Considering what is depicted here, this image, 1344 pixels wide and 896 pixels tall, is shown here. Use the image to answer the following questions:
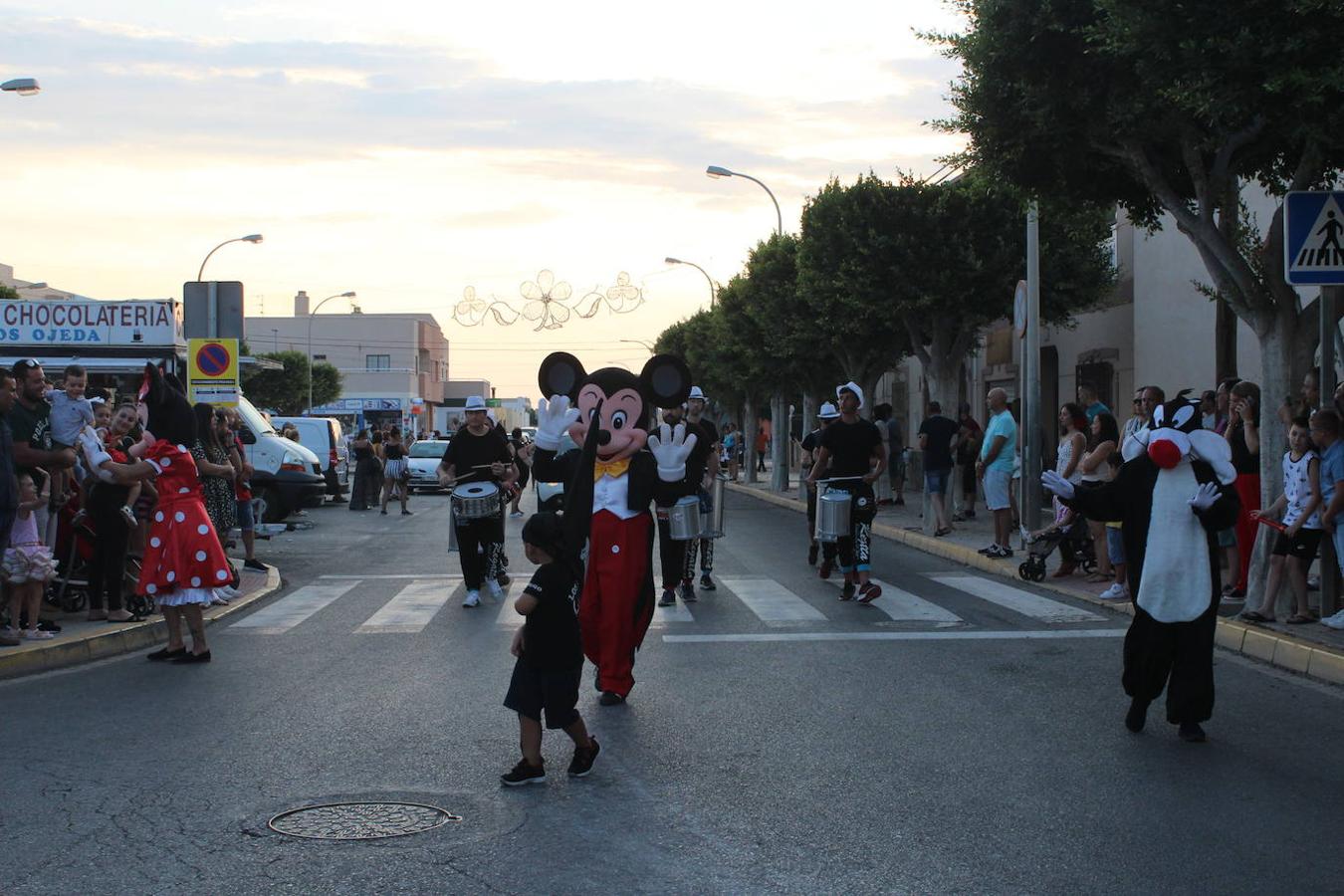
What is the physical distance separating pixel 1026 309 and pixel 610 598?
34.6 ft

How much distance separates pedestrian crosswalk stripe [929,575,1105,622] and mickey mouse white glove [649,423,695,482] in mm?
3139

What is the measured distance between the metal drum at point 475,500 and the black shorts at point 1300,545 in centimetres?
630

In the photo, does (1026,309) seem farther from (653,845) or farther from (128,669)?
(653,845)

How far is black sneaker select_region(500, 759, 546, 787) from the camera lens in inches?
245

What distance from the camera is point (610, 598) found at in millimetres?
7953

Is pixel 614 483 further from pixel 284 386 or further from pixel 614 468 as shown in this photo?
pixel 284 386

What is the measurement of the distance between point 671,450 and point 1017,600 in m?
3.65

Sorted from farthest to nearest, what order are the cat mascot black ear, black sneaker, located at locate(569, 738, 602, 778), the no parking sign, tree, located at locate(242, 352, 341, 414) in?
tree, located at locate(242, 352, 341, 414), the no parking sign, the cat mascot black ear, black sneaker, located at locate(569, 738, 602, 778)

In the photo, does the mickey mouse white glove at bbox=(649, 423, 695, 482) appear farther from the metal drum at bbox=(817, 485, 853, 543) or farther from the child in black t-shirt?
the child in black t-shirt

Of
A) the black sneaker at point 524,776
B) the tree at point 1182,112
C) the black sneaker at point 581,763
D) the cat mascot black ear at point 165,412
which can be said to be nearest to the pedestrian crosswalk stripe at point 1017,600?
the tree at point 1182,112

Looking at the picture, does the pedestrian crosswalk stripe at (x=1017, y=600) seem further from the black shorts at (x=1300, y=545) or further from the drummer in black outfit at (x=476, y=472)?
the drummer in black outfit at (x=476, y=472)

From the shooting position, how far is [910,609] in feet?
39.9

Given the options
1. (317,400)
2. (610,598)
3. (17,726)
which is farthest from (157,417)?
(317,400)

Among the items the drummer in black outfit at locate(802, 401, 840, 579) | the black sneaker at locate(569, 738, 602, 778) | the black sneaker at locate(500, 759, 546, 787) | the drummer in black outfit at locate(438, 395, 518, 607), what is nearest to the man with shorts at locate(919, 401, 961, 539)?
the drummer in black outfit at locate(802, 401, 840, 579)
